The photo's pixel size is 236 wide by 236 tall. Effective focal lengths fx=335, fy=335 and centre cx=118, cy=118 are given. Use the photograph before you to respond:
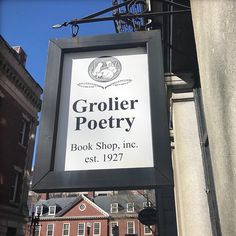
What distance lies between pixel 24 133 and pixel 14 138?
5.93 ft

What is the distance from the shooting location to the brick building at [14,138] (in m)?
20.7

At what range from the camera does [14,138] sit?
888 inches

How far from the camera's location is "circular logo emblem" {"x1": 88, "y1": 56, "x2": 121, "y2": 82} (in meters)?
2.99

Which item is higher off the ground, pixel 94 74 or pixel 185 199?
pixel 94 74

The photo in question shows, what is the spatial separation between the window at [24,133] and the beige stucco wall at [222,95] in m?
23.1

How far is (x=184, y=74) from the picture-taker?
4.25 metres

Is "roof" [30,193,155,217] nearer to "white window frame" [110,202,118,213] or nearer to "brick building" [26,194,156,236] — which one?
"brick building" [26,194,156,236]

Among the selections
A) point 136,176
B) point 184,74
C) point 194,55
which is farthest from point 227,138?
point 184,74

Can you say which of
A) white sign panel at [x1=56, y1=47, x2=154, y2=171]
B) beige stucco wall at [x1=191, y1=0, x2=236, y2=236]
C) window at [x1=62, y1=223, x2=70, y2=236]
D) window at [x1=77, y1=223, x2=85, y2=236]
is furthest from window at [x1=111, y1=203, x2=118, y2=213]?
beige stucco wall at [x1=191, y1=0, x2=236, y2=236]

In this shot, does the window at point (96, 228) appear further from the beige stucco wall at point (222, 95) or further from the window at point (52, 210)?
the beige stucco wall at point (222, 95)

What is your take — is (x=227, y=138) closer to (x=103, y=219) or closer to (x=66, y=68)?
(x=66, y=68)

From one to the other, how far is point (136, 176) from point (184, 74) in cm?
219

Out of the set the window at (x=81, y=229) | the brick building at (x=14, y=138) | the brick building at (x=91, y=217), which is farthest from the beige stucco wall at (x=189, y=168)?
the window at (x=81, y=229)

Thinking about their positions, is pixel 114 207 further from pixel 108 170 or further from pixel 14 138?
pixel 108 170
